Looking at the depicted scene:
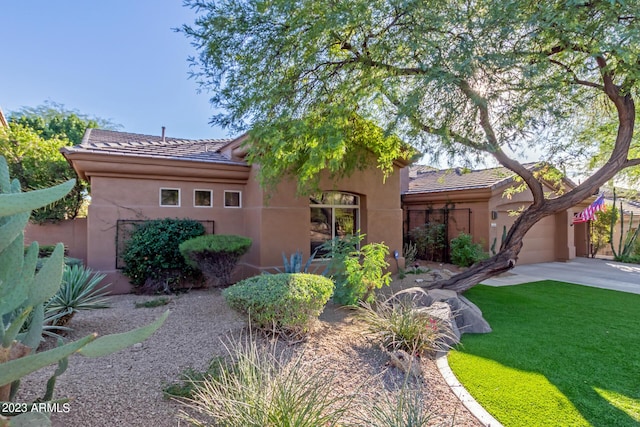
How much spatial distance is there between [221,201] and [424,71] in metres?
7.02

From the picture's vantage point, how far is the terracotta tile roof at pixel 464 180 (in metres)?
14.1

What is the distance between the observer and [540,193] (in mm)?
8469

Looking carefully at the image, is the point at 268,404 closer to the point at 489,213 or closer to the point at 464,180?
the point at 489,213

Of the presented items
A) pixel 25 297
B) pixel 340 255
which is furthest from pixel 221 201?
pixel 25 297

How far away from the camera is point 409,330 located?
525 centimetres

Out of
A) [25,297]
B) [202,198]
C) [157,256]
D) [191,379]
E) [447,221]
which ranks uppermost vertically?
[202,198]

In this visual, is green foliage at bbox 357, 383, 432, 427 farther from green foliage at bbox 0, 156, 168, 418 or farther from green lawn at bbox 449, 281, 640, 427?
green foliage at bbox 0, 156, 168, 418

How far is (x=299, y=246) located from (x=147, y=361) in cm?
598

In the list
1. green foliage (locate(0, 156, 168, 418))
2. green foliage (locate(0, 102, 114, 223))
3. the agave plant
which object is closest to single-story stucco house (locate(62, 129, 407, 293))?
green foliage (locate(0, 102, 114, 223))

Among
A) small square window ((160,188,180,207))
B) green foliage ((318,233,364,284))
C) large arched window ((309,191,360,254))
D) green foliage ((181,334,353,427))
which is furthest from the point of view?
large arched window ((309,191,360,254))

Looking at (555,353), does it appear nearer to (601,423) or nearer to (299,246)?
(601,423)

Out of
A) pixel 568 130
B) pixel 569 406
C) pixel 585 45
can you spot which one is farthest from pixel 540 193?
pixel 569 406

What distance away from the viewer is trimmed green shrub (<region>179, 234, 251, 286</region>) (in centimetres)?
823

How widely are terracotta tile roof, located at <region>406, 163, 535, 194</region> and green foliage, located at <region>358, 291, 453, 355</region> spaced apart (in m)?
7.63
